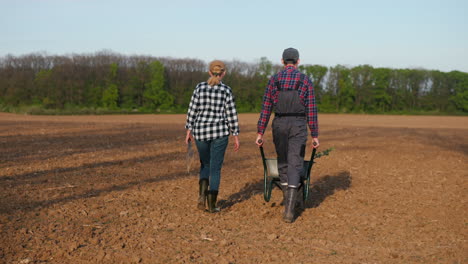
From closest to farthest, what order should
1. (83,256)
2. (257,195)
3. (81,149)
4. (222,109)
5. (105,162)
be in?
(83,256) → (222,109) → (257,195) → (105,162) → (81,149)

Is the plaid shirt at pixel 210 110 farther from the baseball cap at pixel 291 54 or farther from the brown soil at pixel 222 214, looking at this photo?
the brown soil at pixel 222 214

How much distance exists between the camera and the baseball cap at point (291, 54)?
5316 millimetres

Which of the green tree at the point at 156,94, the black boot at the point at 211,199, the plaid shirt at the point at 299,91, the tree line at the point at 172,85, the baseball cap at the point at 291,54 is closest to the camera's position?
the plaid shirt at the point at 299,91

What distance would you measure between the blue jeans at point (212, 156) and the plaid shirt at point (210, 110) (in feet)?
0.26

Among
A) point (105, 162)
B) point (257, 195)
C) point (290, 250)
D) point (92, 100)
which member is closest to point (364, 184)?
point (257, 195)

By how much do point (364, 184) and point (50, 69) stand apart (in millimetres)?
46736

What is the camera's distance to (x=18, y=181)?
7.25 metres

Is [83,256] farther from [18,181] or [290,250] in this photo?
[18,181]

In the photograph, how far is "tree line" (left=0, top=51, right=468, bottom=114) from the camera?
45844 millimetres

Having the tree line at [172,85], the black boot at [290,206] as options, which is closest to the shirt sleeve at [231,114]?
the black boot at [290,206]

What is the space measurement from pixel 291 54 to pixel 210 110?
115 cm

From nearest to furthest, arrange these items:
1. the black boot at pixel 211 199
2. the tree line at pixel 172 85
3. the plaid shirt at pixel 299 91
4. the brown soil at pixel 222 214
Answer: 1. the brown soil at pixel 222 214
2. the plaid shirt at pixel 299 91
3. the black boot at pixel 211 199
4. the tree line at pixel 172 85

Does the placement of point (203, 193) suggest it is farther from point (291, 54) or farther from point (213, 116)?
point (291, 54)

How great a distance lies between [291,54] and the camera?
5.31 meters
